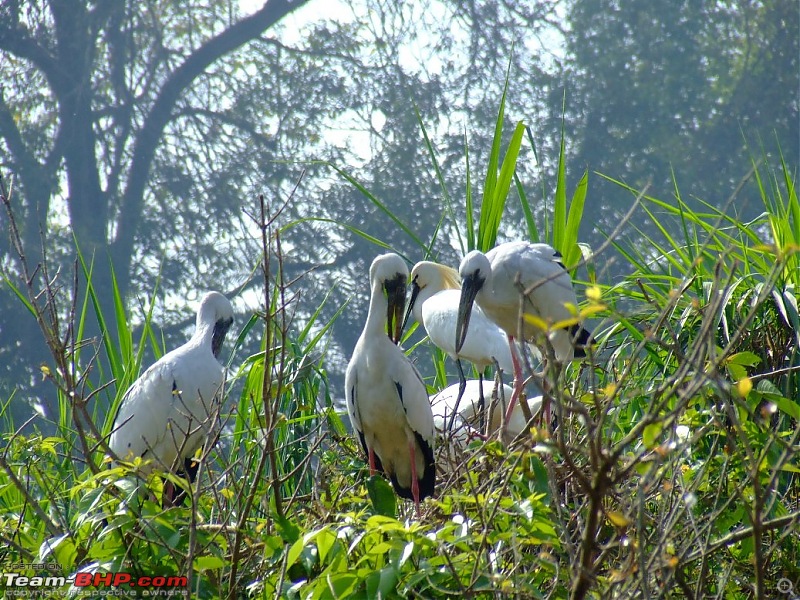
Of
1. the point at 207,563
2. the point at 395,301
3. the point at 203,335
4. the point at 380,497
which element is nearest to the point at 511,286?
the point at 395,301

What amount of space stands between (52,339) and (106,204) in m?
14.1

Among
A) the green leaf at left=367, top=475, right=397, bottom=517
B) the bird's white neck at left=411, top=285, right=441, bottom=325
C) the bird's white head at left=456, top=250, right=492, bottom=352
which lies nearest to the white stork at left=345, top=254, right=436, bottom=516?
the bird's white head at left=456, top=250, right=492, bottom=352

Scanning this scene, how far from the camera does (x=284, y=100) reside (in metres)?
17.1

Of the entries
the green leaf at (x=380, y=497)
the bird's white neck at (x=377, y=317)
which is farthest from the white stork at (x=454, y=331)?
the green leaf at (x=380, y=497)

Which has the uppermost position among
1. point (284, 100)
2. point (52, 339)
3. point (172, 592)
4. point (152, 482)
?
point (284, 100)

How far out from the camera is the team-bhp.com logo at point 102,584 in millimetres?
1954

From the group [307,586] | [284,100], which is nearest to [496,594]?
[307,586]

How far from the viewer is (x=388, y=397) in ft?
11.9

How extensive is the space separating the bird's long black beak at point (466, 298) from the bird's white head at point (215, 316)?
1015mm

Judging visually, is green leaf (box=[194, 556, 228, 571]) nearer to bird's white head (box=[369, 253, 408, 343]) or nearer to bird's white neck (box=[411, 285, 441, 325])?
bird's white head (box=[369, 253, 408, 343])

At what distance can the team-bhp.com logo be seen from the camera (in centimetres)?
195

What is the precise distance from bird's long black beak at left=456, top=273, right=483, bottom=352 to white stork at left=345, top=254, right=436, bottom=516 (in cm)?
36

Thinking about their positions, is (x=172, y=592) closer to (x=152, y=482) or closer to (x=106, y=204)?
(x=152, y=482)

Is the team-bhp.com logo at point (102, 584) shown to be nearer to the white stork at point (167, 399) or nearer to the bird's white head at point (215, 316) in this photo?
the white stork at point (167, 399)
